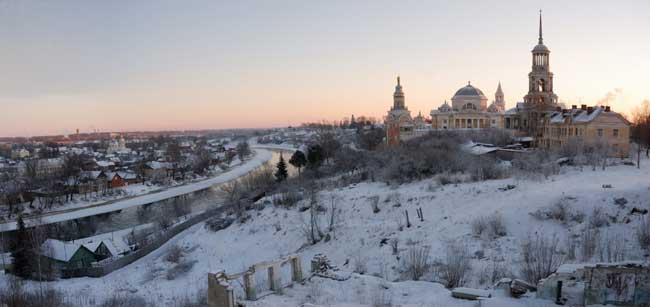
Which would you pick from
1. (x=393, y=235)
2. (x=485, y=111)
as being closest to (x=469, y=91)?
(x=485, y=111)

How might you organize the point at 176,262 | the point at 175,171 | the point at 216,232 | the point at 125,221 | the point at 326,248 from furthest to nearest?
the point at 175,171 → the point at 125,221 → the point at 216,232 → the point at 176,262 → the point at 326,248

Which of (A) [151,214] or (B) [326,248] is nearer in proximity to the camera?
(B) [326,248]

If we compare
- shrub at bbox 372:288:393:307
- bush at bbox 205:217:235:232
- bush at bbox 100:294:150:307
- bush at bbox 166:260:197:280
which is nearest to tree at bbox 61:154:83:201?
bush at bbox 205:217:235:232

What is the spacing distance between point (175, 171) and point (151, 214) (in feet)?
71.5

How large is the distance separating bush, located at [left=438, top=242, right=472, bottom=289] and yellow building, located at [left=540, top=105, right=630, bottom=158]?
1750 centimetres

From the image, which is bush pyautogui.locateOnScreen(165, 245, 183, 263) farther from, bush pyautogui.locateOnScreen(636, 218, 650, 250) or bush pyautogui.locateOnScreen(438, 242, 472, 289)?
bush pyautogui.locateOnScreen(636, 218, 650, 250)

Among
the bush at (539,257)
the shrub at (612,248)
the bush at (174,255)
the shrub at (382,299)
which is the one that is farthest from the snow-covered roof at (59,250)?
the shrub at (612,248)

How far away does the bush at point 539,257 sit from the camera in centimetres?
1009

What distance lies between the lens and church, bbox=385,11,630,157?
28.1 meters

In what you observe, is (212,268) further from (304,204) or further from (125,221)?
(125,221)

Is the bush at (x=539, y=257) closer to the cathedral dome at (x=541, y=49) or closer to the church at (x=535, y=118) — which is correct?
the church at (x=535, y=118)

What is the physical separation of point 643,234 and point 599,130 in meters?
19.7

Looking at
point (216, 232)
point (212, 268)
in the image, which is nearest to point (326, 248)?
point (212, 268)

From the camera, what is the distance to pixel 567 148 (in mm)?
25828
